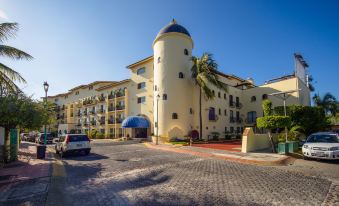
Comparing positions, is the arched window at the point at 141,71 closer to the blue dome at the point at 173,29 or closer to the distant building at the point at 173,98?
the distant building at the point at 173,98

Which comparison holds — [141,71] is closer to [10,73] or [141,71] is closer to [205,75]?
[205,75]

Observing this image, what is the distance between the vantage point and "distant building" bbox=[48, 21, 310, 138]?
105ft

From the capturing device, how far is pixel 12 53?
509 inches

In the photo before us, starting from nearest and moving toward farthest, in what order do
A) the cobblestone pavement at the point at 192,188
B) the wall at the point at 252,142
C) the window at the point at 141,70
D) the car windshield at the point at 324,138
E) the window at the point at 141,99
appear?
the cobblestone pavement at the point at 192,188 < the car windshield at the point at 324,138 < the wall at the point at 252,142 < the window at the point at 141,99 < the window at the point at 141,70

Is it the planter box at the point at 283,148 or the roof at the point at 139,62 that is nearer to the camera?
the planter box at the point at 283,148

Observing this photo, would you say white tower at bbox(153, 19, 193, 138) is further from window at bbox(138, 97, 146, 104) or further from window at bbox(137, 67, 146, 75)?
window at bbox(137, 67, 146, 75)

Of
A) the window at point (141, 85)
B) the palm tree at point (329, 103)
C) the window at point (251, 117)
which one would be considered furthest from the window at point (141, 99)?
the palm tree at point (329, 103)

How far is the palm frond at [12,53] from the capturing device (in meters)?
12.6

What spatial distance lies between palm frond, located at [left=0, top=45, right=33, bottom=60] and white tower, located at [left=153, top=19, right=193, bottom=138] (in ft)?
65.1

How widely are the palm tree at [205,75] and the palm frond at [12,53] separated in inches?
845

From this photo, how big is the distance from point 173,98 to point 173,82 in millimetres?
2494

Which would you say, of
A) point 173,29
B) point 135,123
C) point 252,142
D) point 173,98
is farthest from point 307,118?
point 135,123

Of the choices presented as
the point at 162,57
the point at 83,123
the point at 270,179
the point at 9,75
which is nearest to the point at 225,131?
the point at 162,57

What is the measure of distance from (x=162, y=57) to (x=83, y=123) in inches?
1303
